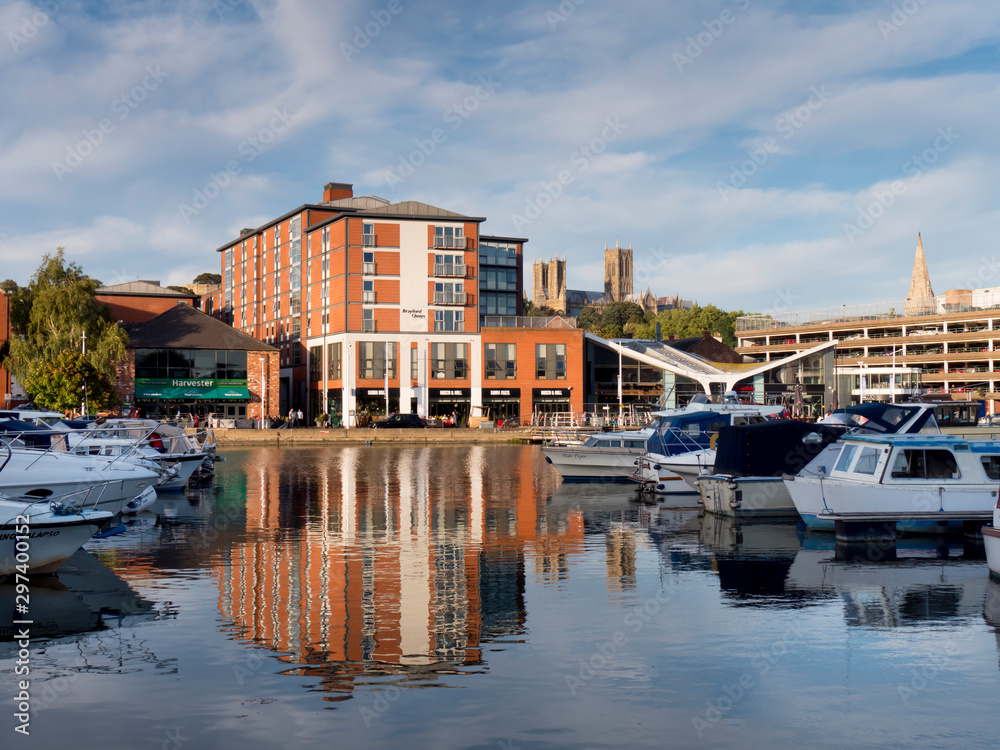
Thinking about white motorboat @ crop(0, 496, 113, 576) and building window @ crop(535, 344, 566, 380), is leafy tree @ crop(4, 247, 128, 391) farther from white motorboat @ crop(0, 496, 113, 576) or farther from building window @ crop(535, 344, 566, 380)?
white motorboat @ crop(0, 496, 113, 576)

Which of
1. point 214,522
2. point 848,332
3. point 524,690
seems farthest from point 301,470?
point 848,332

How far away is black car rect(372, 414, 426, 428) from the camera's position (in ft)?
268

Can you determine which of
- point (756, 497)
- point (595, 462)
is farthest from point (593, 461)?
point (756, 497)

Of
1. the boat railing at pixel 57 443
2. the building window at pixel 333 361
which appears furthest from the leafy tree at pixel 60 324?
the boat railing at pixel 57 443

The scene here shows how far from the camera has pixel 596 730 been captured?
427 inches

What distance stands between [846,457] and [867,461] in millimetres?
652

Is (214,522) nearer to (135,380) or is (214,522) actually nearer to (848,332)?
(135,380)

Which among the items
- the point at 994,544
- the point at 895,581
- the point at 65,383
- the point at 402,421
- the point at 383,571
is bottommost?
the point at 895,581

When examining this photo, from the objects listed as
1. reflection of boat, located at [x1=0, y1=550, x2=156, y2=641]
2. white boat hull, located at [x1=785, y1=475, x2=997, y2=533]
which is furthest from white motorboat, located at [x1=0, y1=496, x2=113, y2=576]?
white boat hull, located at [x1=785, y1=475, x2=997, y2=533]

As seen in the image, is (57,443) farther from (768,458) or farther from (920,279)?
(920,279)

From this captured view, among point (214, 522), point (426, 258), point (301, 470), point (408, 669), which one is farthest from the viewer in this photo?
point (426, 258)

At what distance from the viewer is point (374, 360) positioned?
290 feet

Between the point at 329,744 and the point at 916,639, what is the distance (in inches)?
362

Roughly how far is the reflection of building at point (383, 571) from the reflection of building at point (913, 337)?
3192 inches
